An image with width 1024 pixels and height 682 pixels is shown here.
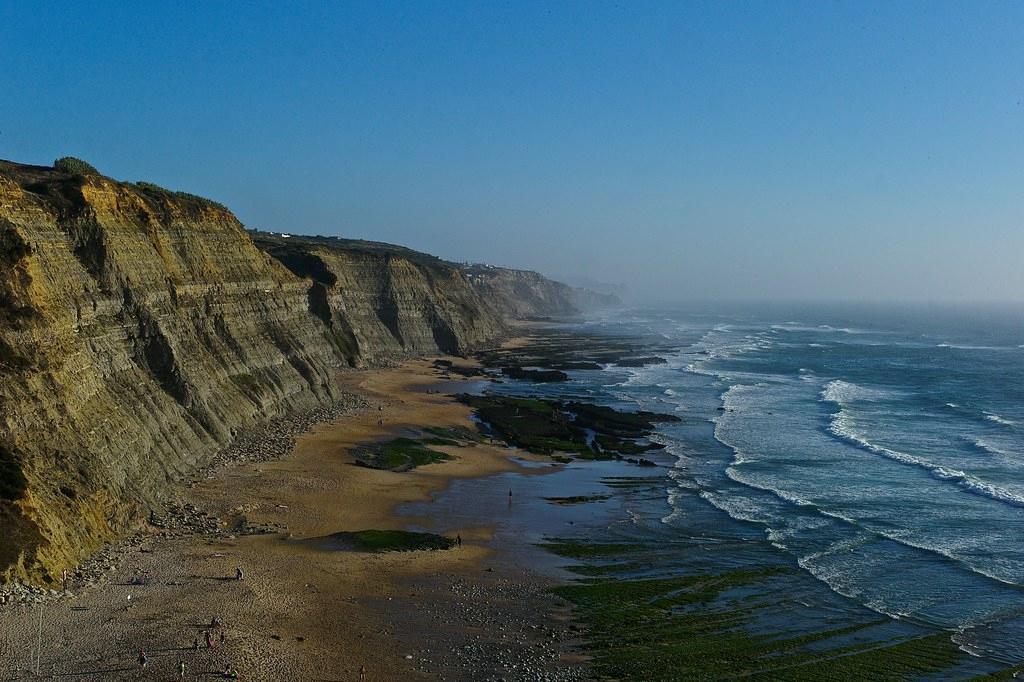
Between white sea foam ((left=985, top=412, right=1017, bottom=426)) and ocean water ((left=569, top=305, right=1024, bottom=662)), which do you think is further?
white sea foam ((left=985, top=412, right=1017, bottom=426))

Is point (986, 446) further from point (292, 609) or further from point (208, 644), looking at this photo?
point (208, 644)

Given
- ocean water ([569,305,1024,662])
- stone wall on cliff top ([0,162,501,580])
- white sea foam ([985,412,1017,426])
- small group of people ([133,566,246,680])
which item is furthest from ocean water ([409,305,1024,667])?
small group of people ([133,566,246,680])

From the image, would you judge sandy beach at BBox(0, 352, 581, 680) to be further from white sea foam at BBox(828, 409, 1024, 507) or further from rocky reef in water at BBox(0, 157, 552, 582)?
white sea foam at BBox(828, 409, 1024, 507)

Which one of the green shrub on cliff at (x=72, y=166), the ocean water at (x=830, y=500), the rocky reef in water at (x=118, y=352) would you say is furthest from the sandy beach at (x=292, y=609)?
the green shrub on cliff at (x=72, y=166)

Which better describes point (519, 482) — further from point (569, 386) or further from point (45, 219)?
point (569, 386)

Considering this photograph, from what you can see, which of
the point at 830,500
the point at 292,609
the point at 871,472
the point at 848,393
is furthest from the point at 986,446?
the point at 292,609

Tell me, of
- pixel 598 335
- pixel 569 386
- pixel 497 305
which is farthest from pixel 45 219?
pixel 497 305
